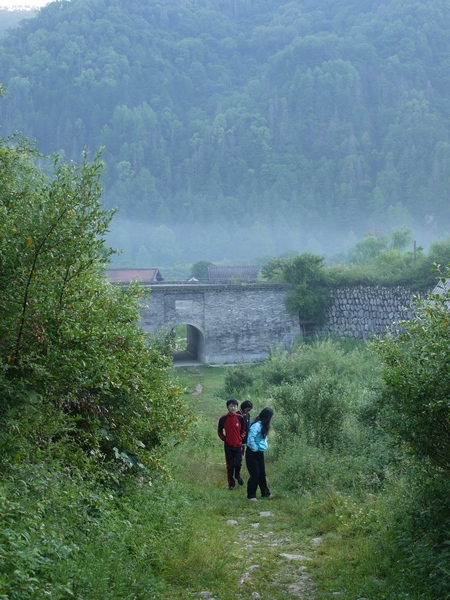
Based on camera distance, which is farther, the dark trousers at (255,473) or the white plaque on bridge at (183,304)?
the white plaque on bridge at (183,304)

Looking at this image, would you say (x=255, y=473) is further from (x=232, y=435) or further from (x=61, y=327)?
(x=61, y=327)

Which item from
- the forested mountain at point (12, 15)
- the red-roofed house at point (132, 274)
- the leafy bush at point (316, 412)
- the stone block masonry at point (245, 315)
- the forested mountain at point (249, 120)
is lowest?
the leafy bush at point (316, 412)

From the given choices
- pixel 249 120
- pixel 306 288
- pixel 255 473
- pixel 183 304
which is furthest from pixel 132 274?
pixel 249 120

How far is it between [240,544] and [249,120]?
117 metres

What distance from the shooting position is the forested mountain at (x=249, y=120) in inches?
4107

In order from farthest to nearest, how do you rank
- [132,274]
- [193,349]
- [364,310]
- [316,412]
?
[132,274] → [193,349] → [364,310] → [316,412]

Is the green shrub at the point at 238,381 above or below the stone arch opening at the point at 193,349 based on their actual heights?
below

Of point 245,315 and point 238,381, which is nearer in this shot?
point 238,381

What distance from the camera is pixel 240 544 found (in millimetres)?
5797

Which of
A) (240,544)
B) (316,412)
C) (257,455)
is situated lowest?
(240,544)

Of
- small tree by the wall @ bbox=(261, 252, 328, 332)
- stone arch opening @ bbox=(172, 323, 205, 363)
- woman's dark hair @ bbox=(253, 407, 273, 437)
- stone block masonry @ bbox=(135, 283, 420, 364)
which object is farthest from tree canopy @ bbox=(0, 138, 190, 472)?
small tree by the wall @ bbox=(261, 252, 328, 332)

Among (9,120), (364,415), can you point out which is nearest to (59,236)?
(364,415)

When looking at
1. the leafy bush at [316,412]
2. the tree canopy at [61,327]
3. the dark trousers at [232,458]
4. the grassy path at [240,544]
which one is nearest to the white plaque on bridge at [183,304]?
the leafy bush at [316,412]

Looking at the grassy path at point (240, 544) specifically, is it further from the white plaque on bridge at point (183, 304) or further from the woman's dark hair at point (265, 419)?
the white plaque on bridge at point (183, 304)
